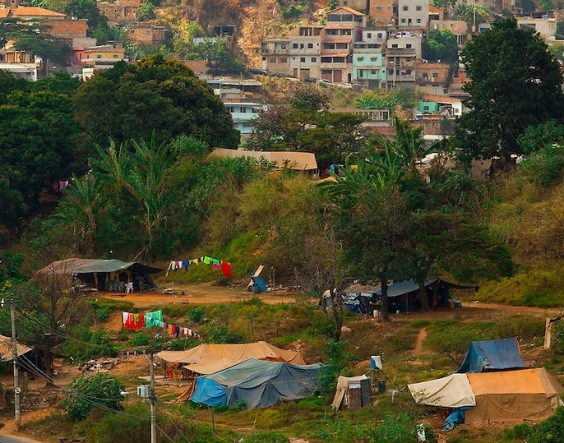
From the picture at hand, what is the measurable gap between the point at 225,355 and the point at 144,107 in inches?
702

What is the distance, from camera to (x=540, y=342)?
115 ft

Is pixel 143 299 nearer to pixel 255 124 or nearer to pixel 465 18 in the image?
pixel 255 124

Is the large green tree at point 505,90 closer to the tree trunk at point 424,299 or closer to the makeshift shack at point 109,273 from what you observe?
the tree trunk at point 424,299

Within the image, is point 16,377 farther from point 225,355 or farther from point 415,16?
point 415,16

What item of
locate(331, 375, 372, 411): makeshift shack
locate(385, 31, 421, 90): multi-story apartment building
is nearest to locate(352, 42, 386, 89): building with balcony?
locate(385, 31, 421, 90): multi-story apartment building

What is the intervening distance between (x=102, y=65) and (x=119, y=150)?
52493 millimetres

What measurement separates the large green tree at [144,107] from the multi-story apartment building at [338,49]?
184 ft

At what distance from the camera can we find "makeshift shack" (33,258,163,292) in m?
44.4

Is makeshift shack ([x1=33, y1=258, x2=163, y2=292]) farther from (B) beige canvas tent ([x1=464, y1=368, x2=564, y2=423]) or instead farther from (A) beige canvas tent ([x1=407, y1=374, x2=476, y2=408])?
(B) beige canvas tent ([x1=464, y1=368, x2=564, y2=423])

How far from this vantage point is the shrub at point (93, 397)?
32.4 meters

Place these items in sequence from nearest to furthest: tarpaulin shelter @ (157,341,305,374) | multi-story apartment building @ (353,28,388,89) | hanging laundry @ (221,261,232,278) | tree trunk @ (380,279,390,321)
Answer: tarpaulin shelter @ (157,341,305,374), tree trunk @ (380,279,390,321), hanging laundry @ (221,261,232,278), multi-story apartment building @ (353,28,388,89)

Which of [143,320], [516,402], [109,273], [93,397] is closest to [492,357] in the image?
[516,402]

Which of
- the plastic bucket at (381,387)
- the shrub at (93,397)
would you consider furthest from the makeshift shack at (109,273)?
the plastic bucket at (381,387)

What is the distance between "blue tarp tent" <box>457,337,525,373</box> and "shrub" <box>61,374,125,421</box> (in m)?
6.52
